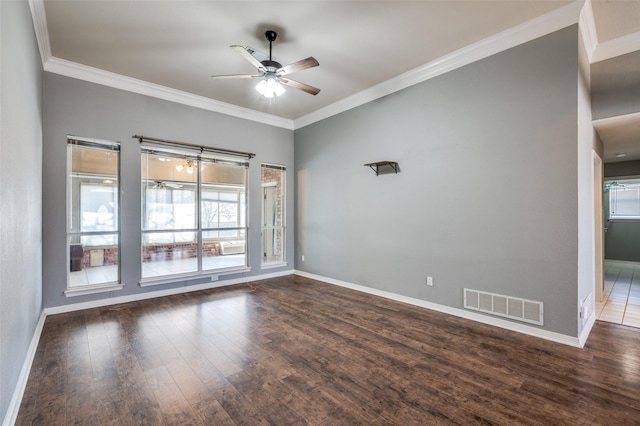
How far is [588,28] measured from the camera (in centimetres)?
295

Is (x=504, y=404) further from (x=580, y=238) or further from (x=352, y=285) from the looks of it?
(x=352, y=285)

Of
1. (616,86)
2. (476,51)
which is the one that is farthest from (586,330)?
(476,51)

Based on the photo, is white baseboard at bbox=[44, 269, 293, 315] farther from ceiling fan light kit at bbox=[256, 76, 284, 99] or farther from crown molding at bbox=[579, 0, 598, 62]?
crown molding at bbox=[579, 0, 598, 62]

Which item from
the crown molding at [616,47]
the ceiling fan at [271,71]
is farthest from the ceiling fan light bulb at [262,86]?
the crown molding at [616,47]

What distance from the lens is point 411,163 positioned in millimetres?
4172

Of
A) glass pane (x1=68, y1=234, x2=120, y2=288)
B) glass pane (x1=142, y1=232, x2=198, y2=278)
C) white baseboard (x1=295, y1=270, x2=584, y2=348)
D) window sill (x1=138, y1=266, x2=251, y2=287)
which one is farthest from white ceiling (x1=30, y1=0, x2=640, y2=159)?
white baseboard (x1=295, y1=270, x2=584, y2=348)

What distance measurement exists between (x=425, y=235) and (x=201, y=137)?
4.01 m

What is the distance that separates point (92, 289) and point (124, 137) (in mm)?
2206

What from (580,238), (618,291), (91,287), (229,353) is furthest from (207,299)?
(618,291)

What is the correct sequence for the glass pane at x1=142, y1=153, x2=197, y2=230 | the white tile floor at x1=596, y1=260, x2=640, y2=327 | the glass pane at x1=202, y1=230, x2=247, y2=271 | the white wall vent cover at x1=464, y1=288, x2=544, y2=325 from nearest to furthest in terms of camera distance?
the white wall vent cover at x1=464, y1=288, x2=544, y2=325
the white tile floor at x1=596, y1=260, x2=640, y2=327
the glass pane at x1=142, y1=153, x2=197, y2=230
the glass pane at x1=202, y1=230, x2=247, y2=271

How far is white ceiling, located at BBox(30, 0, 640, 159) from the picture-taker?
2797 millimetres

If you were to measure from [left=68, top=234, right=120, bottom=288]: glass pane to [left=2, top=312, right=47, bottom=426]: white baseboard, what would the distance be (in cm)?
93

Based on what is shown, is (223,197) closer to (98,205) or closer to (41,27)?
(98,205)

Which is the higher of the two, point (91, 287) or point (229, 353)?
point (91, 287)
